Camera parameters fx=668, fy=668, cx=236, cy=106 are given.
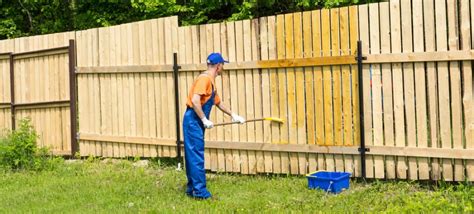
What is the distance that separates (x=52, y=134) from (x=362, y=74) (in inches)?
255

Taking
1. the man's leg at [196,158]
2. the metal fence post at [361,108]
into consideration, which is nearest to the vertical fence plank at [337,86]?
the metal fence post at [361,108]

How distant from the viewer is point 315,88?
8.83 meters

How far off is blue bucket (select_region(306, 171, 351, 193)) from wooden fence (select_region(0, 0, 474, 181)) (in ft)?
1.36

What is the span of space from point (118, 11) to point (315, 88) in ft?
45.1

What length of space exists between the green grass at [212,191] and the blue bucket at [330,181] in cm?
11

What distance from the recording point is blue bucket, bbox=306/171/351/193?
797 centimetres

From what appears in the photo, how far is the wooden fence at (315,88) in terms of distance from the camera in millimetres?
7715

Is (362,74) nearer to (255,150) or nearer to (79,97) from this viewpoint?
(255,150)

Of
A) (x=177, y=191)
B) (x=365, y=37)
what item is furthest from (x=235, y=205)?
(x=365, y=37)

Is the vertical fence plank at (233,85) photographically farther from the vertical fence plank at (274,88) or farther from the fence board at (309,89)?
the fence board at (309,89)

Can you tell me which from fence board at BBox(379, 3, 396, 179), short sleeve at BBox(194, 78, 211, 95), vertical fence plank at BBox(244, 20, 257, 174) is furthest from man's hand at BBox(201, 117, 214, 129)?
fence board at BBox(379, 3, 396, 179)

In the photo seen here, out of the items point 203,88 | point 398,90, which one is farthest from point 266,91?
point 398,90

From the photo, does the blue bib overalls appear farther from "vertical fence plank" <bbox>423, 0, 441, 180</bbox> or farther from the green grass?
"vertical fence plank" <bbox>423, 0, 441, 180</bbox>

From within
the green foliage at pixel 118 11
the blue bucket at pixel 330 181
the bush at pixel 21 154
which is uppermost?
the green foliage at pixel 118 11
